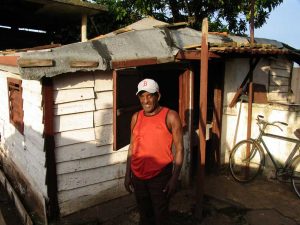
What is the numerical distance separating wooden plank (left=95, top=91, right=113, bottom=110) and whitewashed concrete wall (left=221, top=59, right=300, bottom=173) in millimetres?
3065

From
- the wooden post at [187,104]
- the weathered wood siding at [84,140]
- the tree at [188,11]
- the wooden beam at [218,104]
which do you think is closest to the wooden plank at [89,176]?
the weathered wood siding at [84,140]

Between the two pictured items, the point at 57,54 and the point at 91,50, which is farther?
the point at 91,50

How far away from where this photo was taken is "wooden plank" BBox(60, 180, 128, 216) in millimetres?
4984

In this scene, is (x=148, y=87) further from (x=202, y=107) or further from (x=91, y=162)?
(x=91, y=162)

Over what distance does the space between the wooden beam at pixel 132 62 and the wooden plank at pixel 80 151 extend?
125cm

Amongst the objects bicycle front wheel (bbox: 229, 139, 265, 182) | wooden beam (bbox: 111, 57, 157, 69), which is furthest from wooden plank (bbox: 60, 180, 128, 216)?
bicycle front wheel (bbox: 229, 139, 265, 182)

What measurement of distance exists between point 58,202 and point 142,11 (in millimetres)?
8471

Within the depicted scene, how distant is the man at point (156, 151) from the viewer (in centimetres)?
363

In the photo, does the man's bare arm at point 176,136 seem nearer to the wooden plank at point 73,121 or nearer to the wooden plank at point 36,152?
the wooden plank at point 73,121

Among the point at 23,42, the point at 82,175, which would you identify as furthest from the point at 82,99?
the point at 23,42

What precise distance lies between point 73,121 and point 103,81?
0.77 metres

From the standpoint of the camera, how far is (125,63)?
5.05 m

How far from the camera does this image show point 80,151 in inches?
197

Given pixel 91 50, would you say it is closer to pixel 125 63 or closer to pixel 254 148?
pixel 125 63
